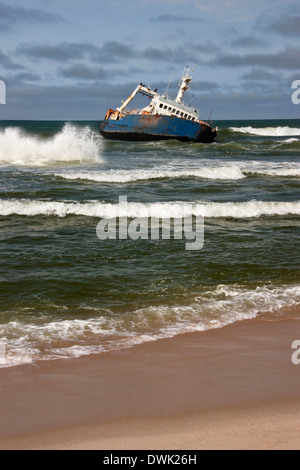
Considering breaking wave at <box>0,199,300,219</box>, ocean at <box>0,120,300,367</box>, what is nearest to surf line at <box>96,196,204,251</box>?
breaking wave at <box>0,199,300,219</box>

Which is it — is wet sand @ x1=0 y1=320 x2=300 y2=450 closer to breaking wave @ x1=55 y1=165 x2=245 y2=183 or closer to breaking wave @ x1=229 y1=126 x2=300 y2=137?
breaking wave @ x1=55 y1=165 x2=245 y2=183

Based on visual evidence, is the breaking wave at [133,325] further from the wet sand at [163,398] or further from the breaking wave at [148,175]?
the breaking wave at [148,175]

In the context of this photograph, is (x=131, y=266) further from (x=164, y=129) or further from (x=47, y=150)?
(x=164, y=129)

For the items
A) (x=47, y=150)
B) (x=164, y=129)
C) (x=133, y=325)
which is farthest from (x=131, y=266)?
(x=164, y=129)

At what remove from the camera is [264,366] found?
172 inches

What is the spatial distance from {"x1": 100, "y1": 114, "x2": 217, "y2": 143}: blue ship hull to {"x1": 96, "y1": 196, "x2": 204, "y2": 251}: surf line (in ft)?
96.9

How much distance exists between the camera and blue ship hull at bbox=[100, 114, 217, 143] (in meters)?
41.3

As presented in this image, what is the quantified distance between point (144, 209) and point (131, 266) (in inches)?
192

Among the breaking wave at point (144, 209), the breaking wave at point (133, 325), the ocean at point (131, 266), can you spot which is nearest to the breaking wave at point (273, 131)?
the ocean at point (131, 266)

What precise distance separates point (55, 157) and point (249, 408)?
86.1ft

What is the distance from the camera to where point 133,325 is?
5355 millimetres

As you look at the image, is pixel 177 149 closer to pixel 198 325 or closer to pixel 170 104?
pixel 170 104
